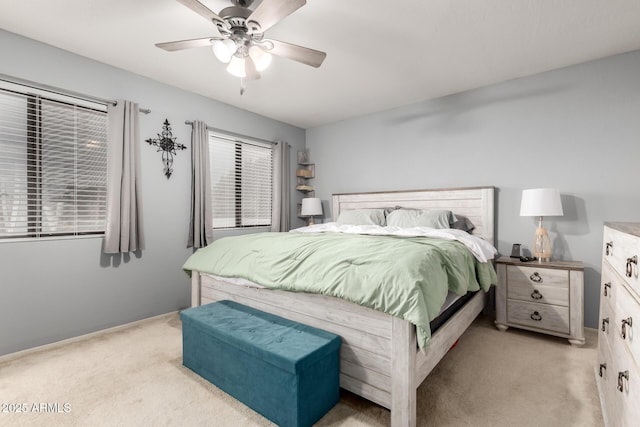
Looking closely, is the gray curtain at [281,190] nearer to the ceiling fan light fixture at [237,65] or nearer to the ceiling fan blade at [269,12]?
the ceiling fan light fixture at [237,65]

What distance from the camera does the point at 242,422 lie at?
1536 millimetres

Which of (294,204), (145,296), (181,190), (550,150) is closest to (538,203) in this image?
(550,150)

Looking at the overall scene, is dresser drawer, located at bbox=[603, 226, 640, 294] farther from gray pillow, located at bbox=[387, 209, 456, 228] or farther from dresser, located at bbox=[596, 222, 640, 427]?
A: gray pillow, located at bbox=[387, 209, 456, 228]

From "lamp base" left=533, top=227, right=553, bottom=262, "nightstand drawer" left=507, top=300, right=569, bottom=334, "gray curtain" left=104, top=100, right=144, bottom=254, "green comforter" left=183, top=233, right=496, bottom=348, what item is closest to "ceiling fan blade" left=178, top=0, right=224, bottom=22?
"green comforter" left=183, top=233, right=496, bottom=348

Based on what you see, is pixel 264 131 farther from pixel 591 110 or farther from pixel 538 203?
pixel 591 110

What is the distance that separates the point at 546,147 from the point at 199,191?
3672mm

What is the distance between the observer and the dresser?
1.02 meters

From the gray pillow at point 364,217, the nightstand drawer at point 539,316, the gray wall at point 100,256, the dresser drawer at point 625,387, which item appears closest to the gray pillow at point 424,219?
the gray pillow at point 364,217

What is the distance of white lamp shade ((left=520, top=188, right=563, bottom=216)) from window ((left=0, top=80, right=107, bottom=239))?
12.9ft

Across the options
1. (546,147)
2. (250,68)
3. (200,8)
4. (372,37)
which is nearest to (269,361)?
(200,8)

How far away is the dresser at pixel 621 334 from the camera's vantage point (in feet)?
3.36

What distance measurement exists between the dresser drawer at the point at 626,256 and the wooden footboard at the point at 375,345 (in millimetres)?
858

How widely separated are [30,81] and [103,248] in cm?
147

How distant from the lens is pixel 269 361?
4.89 ft
